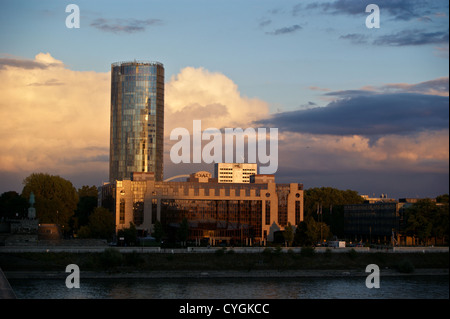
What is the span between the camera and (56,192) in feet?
283

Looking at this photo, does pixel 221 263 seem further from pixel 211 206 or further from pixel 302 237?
pixel 211 206

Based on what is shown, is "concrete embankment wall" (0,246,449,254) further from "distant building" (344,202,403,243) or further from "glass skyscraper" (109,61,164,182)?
"glass skyscraper" (109,61,164,182)

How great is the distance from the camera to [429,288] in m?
44.7

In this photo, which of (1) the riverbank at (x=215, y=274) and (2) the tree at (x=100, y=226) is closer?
(1) the riverbank at (x=215, y=274)

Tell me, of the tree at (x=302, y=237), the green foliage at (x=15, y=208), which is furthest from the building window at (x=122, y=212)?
the tree at (x=302, y=237)

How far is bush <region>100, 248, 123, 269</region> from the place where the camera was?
53.3 metres

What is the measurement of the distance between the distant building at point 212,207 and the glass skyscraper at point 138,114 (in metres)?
41.3

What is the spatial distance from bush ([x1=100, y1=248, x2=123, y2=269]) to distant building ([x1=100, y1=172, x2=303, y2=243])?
2076 cm

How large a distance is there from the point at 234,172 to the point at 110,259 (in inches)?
4199

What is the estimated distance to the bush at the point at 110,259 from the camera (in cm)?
5331

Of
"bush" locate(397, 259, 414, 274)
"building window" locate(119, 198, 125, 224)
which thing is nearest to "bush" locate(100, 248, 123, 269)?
"building window" locate(119, 198, 125, 224)

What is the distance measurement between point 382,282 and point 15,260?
30.3m

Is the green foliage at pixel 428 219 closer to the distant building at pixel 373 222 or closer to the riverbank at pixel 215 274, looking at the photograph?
the riverbank at pixel 215 274
